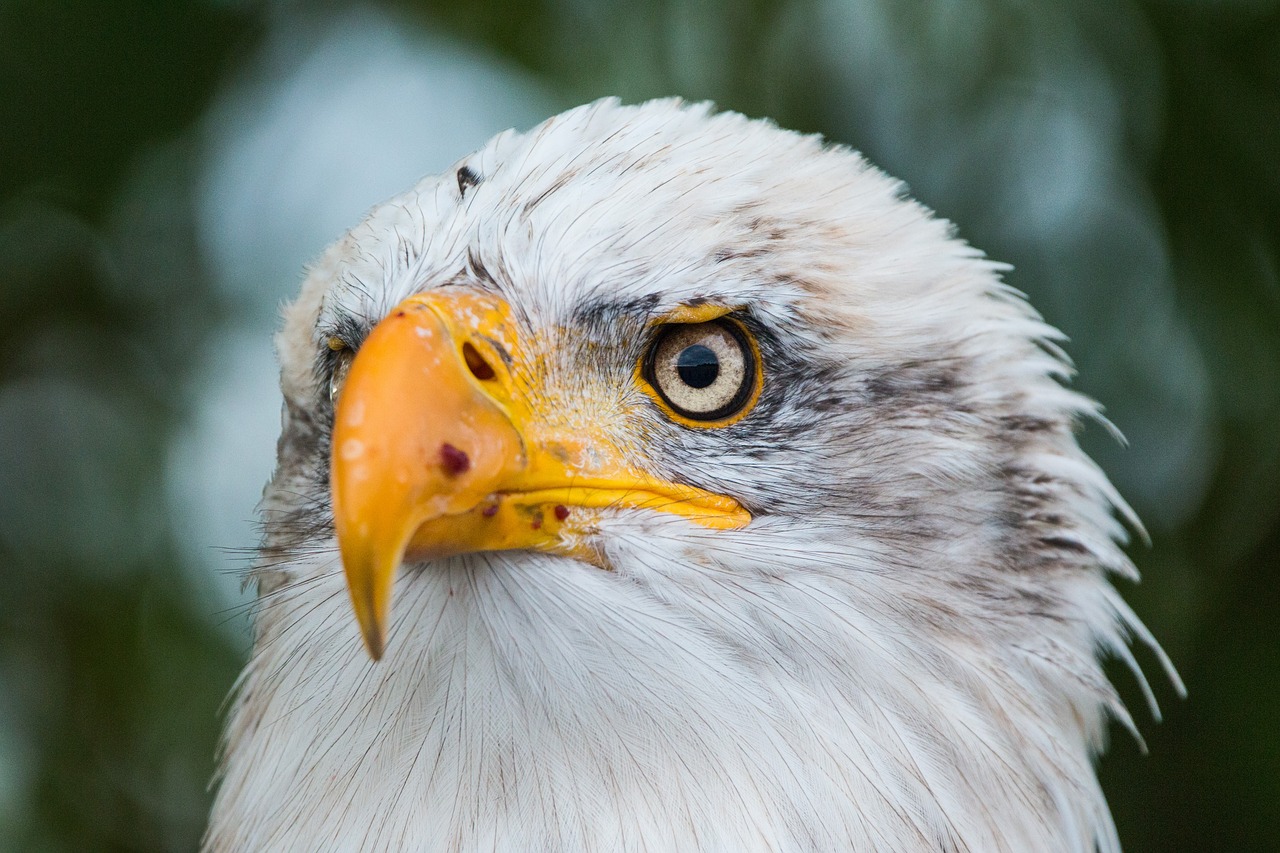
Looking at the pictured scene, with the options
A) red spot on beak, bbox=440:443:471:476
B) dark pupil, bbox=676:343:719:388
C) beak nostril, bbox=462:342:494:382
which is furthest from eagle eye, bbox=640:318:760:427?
red spot on beak, bbox=440:443:471:476

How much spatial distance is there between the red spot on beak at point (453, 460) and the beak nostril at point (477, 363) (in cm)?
14

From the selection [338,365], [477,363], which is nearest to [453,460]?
[477,363]

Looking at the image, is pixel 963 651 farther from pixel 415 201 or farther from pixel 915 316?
pixel 415 201

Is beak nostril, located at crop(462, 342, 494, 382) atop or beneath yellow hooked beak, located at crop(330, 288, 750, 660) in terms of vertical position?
atop

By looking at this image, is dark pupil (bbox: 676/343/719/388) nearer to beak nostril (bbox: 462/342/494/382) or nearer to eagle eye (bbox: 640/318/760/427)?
eagle eye (bbox: 640/318/760/427)

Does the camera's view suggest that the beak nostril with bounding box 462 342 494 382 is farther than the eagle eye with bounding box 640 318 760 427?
No

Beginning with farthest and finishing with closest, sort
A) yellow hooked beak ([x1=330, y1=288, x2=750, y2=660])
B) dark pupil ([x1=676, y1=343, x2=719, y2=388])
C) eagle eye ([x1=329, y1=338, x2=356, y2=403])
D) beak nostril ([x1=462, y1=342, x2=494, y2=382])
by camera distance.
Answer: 1. eagle eye ([x1=329, y1=338, x2=356, y2=403])
2. dark pupil ([x1=676, y1=343, x2=719, y2=388])
3. beak nostril ([x1=462, y1=342, x2=494, y2=382])
4. yellow hooked beak ([x1=330, y1=288, x2=750, y2=660])

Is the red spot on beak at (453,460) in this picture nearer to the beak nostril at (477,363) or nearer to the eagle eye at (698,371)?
the beak nostril at (477,363)

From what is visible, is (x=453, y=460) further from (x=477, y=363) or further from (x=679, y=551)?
(x=679, y=551)

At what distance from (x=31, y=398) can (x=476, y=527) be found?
240cm

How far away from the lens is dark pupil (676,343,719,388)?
134 cm

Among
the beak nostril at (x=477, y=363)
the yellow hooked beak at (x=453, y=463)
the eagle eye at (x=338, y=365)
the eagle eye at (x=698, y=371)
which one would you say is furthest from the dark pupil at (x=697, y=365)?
the eagle eye at (x=338, y=365)

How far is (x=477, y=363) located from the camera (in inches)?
48.7

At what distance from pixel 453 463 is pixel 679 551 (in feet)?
0.96
